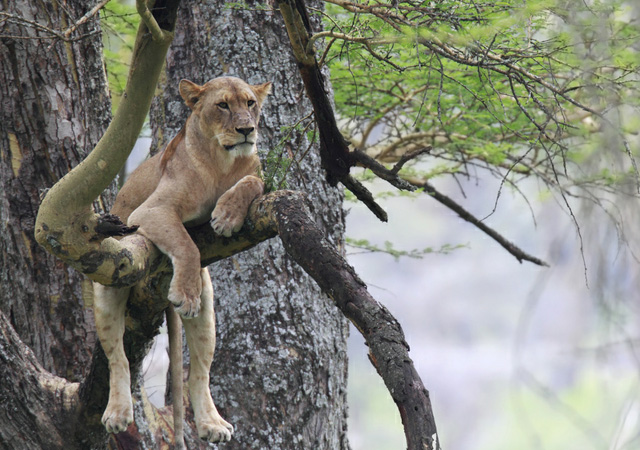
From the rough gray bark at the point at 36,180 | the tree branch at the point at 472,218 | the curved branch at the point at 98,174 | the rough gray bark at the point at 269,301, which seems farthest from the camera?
the tree branch at the point at 472,218

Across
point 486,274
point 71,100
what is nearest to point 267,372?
point 71,100

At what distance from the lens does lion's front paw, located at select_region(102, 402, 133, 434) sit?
3.81m

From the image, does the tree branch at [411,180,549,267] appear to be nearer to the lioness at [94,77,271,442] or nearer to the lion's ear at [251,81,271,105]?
the lion's ear at [251,81,271,105]

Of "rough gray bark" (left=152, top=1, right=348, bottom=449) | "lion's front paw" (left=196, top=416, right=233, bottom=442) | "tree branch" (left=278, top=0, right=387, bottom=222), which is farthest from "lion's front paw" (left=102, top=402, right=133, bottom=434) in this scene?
"tree branch" (left=278, top=0, right=387, bottom=222)

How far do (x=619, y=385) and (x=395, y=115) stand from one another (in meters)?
5.52

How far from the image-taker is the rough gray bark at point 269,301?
4.98 m

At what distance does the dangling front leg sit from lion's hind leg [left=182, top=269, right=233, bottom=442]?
45cm

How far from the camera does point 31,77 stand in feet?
15.8

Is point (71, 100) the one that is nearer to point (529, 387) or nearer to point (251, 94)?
point (251, 94)

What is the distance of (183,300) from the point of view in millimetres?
3650

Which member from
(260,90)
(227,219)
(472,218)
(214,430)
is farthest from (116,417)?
(472,218)

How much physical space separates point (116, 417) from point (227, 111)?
1.69m

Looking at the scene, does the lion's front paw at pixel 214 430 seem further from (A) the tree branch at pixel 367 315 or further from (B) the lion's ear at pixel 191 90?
(B) the lion's ear at pixel 191 90

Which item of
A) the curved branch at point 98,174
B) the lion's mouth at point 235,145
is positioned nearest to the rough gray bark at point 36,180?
the lion's mouth at point 235,145
